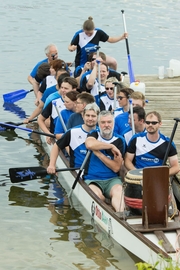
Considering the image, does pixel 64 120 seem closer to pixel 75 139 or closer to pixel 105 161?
pixel 75 139

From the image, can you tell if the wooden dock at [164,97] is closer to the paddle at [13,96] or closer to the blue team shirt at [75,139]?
the blue team shirt at [75,139]

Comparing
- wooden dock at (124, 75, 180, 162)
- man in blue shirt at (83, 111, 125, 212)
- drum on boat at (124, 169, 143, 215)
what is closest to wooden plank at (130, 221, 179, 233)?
drum on boat at (124, 169, 143, 215)

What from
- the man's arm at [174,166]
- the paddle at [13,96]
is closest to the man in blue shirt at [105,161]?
the man's arm at [174,166]

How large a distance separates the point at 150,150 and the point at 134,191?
1200 millimetres

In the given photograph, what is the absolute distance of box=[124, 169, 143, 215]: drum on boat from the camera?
9.48m

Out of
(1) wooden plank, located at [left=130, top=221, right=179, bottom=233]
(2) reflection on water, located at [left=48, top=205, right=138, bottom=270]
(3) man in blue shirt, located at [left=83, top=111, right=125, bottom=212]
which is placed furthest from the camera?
(3) man in blue shirt, located at [left=83, top=111, right=125, bottom=212]

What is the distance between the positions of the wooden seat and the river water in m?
0.66

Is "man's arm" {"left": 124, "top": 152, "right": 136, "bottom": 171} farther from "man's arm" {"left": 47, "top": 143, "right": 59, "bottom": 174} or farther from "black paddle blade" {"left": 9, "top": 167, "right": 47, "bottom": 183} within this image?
"black paddle blade" {"left": 9, "top": 167, "right": 47, "bottom": 183}

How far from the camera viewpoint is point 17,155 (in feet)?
48.2

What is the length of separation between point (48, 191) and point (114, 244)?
2.65 metres

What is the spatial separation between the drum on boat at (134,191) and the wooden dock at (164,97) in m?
3.71

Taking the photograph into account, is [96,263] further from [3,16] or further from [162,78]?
[3,16]

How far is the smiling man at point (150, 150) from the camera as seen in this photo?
1051cm

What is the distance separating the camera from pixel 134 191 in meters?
9.52
